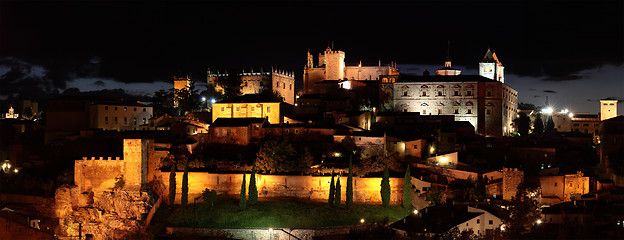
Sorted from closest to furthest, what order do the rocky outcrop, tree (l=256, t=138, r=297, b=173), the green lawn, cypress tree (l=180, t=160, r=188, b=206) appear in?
the green lawn
the rocky outcrop
cypress tree (l=180, t=160, r=188, b=206)
tree (l=256, t=138, r=297, b=173)

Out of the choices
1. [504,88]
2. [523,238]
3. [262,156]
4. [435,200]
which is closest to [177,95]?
[262,156]

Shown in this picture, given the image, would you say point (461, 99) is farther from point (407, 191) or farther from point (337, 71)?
point (407, 191)

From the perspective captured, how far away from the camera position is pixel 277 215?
33.9m

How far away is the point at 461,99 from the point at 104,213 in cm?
3668

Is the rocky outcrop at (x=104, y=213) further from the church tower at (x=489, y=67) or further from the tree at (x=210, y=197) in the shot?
the church tower at (x=489, y=67)

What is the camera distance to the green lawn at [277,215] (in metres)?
33.5

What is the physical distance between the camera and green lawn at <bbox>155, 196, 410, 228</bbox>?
33531mm

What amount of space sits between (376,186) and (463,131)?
16.8 m

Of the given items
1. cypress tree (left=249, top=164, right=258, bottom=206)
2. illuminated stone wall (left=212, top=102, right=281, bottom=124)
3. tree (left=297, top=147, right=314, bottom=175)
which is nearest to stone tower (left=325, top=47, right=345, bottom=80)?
illuminated stone wall (left=212, top=102, right=281, bottom=124)

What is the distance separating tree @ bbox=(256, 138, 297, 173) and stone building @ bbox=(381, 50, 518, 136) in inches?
854

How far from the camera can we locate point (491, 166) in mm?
41500

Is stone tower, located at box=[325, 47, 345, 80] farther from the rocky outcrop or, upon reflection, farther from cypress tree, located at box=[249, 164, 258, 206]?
the rocky outcrop

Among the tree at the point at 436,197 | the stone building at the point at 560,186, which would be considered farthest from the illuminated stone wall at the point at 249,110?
the stone building at the point at 560,186

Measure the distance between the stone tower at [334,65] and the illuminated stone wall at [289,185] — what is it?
32930 mm
